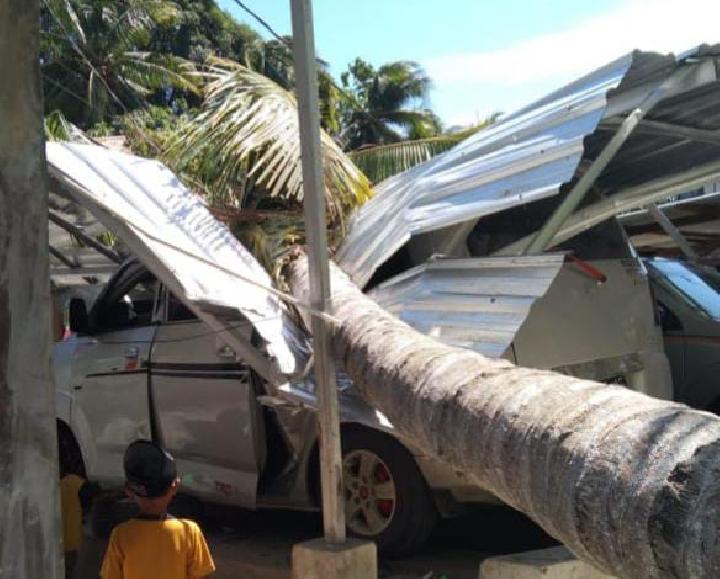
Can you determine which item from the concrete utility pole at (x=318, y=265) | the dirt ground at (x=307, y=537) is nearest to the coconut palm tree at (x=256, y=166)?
the concrete utility pole at (x=318, y=265)

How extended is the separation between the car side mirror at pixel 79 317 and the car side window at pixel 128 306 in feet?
0.36

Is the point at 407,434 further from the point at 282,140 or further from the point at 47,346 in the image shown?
the point at 282,140

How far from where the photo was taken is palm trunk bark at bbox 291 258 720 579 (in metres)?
2.03

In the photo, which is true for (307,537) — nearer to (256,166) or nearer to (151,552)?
(256,166)

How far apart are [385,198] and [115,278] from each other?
7.72 ft

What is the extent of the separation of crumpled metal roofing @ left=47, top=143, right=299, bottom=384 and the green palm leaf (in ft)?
3.36

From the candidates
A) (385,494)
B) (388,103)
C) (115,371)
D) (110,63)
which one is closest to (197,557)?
(385,494)

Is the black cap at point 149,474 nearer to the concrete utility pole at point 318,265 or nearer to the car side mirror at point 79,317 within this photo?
the concrete utility pole at point 318,265

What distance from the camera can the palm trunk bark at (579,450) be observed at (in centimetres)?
203

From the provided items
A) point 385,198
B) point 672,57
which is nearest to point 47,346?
point 672,57

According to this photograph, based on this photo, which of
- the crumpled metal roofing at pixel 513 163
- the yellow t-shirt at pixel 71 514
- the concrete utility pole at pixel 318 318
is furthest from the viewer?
the yellow t-shirt at pixel 71 514

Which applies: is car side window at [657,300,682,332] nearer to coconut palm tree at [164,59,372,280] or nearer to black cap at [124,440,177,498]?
coconut palm tree at [164,59,372,280]

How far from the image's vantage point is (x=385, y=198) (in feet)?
22.2

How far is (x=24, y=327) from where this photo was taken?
109 inches
